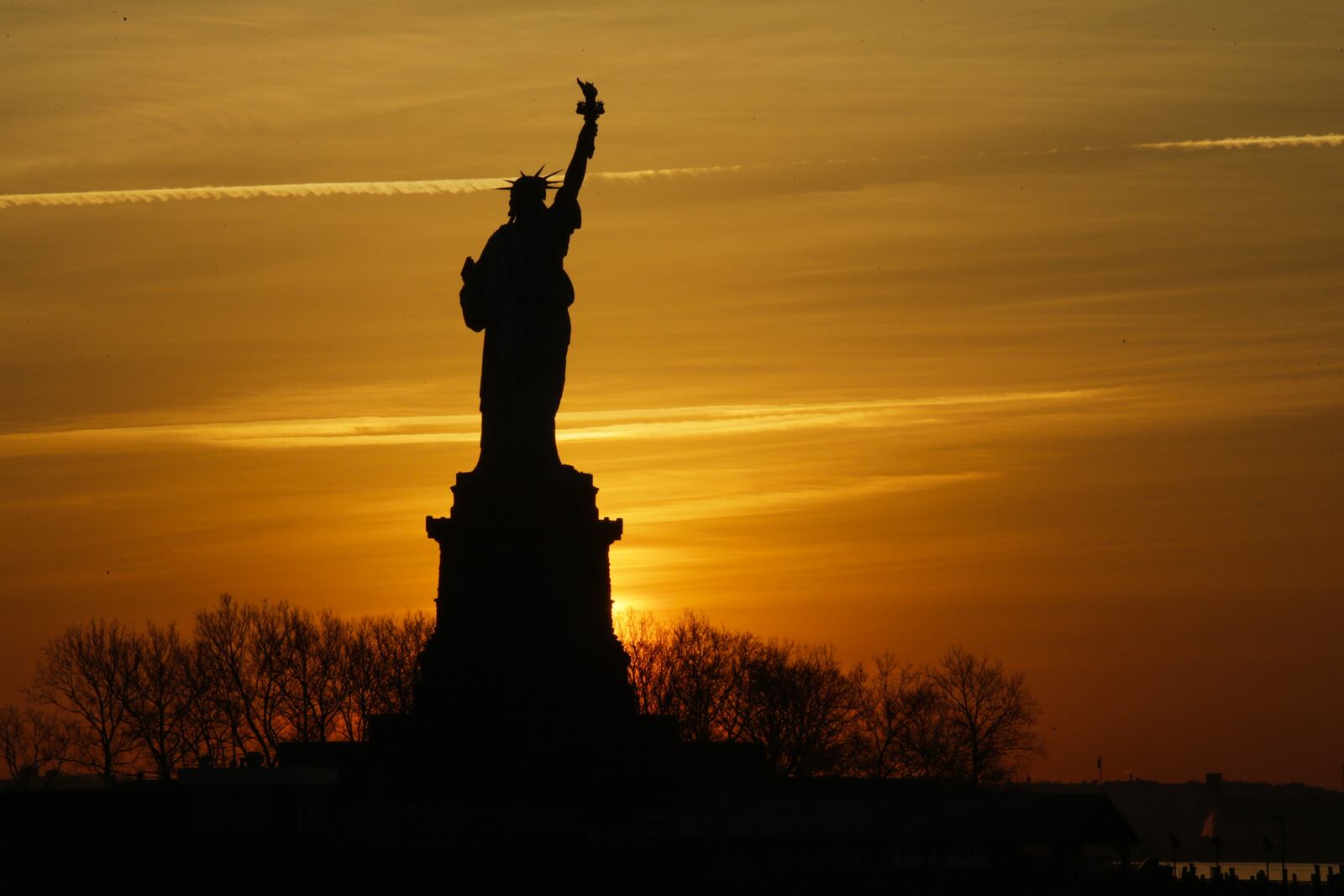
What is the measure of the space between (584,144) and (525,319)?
11.5 ft

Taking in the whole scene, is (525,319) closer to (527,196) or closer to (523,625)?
(527,196)

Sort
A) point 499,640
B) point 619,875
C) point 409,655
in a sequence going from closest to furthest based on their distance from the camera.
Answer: point 619,875 → point 499,640 → point 409,655

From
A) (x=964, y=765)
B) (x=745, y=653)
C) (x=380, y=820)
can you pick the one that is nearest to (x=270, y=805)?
(x=380, y=820)

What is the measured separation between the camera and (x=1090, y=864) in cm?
5603

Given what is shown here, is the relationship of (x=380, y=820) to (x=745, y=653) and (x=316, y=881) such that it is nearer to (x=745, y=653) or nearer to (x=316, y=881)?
(x=316, y=881)

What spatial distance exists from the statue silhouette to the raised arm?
1.2 inches

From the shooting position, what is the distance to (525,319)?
49.5m

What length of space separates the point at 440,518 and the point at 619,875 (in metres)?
7.70

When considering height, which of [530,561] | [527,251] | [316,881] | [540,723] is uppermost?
[527,251]

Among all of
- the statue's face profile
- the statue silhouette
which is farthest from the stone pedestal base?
the statue's face profile

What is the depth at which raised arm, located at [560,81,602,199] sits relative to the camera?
1891 inches

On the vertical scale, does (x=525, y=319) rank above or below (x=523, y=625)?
above

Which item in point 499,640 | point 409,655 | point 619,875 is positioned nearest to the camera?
point 619,875

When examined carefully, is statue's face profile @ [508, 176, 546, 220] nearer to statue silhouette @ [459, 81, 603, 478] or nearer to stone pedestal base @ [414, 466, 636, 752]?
statue silhouette @ [459, 81, 603, 478]
